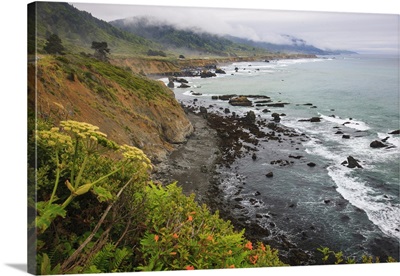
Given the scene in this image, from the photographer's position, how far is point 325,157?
6.70 meters

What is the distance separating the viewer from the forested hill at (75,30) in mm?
4625

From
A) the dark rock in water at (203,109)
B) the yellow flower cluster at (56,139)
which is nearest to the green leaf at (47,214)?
the yellow flower cluster at (56,139)

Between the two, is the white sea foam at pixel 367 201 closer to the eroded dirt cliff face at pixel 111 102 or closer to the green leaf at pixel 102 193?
the eroded dirt cliff face at pixel 111 102

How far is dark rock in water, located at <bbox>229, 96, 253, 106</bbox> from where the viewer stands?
6.91m

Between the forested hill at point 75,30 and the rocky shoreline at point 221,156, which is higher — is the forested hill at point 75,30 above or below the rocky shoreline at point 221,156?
above

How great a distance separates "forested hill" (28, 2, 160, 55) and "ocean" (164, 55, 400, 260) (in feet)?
4.11

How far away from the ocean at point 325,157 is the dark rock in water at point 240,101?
94 millimetres

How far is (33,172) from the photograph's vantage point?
3746mm

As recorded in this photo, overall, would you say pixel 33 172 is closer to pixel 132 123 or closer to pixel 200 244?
pixel 200 244

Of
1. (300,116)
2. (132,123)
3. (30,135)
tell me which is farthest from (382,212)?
(30,135)

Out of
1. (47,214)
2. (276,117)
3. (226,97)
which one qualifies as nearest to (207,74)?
(226,97)

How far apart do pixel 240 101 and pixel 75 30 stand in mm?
3225

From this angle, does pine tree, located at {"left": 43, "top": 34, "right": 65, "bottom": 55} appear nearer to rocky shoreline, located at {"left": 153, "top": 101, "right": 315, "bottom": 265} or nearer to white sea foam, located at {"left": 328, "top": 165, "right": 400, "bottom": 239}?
rocky shoreline, located at {"left": 153, "top": 101, "right": 315, "bottom": 265}

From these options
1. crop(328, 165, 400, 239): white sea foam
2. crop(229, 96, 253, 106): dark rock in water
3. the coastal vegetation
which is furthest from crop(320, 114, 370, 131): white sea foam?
the coastal vegetation
